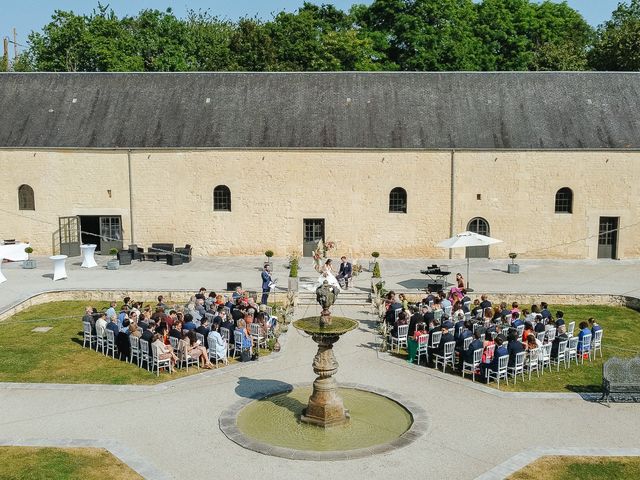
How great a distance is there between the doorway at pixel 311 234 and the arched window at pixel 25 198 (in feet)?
44.7

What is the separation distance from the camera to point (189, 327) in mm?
20031

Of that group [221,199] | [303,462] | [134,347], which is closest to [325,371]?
[303,462]

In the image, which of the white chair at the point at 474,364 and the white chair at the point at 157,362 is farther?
the white chair at the point at 157,362

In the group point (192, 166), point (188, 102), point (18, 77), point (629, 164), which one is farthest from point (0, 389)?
point (629, 164)

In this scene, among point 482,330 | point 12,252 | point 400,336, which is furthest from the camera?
point 12,252

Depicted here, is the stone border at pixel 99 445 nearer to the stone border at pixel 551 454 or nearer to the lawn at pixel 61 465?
the lawn at pixel 61 465

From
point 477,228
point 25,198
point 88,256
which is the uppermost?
point 25,198

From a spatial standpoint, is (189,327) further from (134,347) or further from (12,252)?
(12,252)

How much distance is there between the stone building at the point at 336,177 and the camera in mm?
34781

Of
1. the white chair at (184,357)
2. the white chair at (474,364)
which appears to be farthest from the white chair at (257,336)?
the white chair at (474,364)

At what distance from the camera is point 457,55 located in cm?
5162

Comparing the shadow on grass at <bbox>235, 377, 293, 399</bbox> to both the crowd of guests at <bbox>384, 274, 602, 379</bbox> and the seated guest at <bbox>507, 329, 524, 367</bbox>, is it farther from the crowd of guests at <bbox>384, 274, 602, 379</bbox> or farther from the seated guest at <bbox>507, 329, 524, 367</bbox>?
the seated guest at <bbox>507, 329, 524, 367</bbox>

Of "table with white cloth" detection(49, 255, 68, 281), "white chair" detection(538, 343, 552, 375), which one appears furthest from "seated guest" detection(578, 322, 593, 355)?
"table with white cloth" detection(49, 255, 68, 281)

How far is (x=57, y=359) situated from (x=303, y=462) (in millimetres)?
9461
